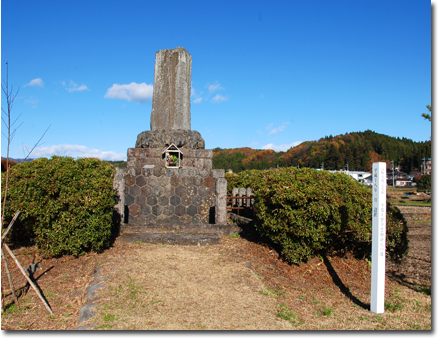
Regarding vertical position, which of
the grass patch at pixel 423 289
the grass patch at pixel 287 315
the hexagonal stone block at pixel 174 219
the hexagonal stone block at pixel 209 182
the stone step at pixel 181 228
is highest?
the hexagonal stone block at pixel 209 182

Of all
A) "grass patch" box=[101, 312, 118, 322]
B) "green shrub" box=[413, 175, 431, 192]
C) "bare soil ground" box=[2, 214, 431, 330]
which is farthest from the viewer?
"green shrub" box=[413, 175, 431, 192]

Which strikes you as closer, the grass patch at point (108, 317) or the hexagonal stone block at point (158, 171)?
the grass patch at point (108, 317)

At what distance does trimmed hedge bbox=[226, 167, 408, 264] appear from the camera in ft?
19.6

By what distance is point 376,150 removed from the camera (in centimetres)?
8781

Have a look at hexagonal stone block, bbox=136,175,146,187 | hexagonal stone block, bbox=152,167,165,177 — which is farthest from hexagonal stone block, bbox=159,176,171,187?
hexagonal stone block, bbox=136,175,146,187

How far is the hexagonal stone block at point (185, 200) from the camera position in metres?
8.38

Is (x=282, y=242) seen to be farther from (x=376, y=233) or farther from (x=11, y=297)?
(x=11, y=297)

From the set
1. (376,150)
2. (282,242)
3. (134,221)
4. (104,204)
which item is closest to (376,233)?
(282,242)

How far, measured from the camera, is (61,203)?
5355mm

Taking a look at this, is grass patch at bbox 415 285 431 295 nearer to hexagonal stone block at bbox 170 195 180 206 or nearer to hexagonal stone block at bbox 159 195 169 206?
hexagonal stone block at bbox 170 195 180 206

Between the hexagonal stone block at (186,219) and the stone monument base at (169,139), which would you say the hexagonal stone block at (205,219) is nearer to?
the hexagonal stone block at (186,219)

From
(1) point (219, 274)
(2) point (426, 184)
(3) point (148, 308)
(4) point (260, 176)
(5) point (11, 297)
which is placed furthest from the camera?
(2) point (426, 184)

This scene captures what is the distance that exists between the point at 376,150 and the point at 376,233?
93.5 metres

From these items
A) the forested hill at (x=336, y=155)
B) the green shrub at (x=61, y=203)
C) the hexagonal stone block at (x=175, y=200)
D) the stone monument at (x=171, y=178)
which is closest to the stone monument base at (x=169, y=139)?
the stone monument at (x=171, y=178)
